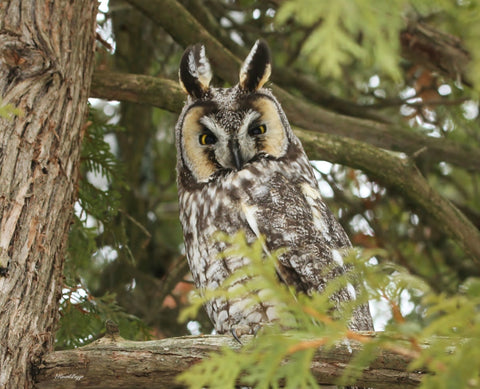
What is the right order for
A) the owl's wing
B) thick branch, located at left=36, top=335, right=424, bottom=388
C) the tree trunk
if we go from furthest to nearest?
the owl's wing, the tree trunk, thick branch, located at left=36, top=335, right=424, bottom=388

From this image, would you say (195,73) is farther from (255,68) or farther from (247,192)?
(247,192)

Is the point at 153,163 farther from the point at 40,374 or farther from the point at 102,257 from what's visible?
the point at 40,374

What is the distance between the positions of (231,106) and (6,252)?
1063 millimetres

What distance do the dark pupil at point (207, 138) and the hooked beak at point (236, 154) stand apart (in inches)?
4.2

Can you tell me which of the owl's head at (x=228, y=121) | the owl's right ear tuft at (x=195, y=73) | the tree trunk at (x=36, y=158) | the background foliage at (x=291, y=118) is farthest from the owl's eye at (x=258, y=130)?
the tree trunk at (x=36, y=158)

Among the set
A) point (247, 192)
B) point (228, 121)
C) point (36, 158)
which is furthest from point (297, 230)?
point (36, 158)

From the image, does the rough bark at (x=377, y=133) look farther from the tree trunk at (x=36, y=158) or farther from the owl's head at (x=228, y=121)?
the tree trunk at (x=36, y=158)

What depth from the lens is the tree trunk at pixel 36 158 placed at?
1790 millimetres

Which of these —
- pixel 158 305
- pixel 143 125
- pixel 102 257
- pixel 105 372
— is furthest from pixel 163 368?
pixel 143 125

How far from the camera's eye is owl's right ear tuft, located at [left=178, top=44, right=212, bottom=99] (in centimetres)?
256

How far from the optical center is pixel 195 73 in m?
2.57

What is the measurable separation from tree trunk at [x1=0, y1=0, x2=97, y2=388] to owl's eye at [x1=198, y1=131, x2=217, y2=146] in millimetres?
500

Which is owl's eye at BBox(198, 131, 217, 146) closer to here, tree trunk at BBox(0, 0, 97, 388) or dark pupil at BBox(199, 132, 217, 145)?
dark pupil at BBox(199, 132, 217, 145)

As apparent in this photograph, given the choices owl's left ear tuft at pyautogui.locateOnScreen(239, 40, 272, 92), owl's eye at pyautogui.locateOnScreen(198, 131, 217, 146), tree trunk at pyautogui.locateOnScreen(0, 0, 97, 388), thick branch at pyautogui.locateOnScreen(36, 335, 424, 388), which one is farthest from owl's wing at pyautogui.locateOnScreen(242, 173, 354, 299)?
tree trunk at pyautogui.locateOnScreen(0, 0, 97, 388)
